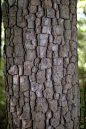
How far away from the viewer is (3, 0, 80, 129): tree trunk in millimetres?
1081

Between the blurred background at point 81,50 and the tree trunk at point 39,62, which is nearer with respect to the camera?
the tree trunk at point 39,62

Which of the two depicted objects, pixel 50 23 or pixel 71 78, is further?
pixel 71 78

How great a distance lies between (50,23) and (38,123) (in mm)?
943

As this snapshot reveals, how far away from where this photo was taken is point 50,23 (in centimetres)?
109

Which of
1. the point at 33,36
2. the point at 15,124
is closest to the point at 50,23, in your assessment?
the point at 33,36

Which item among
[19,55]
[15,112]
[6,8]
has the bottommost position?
[15,112]

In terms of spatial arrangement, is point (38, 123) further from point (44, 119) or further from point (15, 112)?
point (15, 112)

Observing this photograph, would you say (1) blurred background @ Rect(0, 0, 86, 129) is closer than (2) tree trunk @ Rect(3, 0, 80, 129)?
No

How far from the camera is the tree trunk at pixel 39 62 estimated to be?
1.08 m

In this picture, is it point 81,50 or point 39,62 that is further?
point 81,50

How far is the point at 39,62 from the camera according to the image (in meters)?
1.08

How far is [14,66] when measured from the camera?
3.72 ft

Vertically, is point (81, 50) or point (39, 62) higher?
point (81, 50)

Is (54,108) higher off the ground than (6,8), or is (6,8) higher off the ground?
(6,8)
